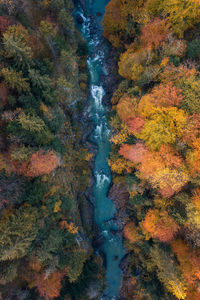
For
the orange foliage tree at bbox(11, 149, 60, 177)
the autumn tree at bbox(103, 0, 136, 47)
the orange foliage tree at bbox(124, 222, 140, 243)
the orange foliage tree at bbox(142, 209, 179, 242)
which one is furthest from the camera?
the orange foliage tree at bbox(124, 222, 140, 243)

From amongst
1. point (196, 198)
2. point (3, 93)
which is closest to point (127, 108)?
point (196, 198)

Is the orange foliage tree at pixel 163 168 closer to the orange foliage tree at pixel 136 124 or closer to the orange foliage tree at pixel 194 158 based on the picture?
the orange foliage tree at pixel 194 158

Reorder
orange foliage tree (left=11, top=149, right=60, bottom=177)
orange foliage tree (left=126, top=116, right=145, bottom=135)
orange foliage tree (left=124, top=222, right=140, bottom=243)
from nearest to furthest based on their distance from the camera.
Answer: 1. orange foliage tree (left=11, top=149, right=60, bottom=177)
2. orange foliage tree (left=126, top=116, right=145, bottom=135)
3. orange foliage tree (left=124, top=222, right=140, bottom=243)

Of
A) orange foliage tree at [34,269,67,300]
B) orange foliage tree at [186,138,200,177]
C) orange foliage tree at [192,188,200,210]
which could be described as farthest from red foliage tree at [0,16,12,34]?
orange foliage tree at [34,269,67,300]

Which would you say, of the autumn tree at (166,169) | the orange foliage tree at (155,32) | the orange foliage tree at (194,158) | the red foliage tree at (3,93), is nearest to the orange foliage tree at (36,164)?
the red foliage tree at (3,93)

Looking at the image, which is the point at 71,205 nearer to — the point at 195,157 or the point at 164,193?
the point at 164,193

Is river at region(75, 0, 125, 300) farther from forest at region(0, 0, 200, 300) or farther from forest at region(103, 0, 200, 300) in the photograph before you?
forest at region(103, 0, 200, 300)

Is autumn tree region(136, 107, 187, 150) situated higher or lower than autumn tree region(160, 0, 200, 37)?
lower
